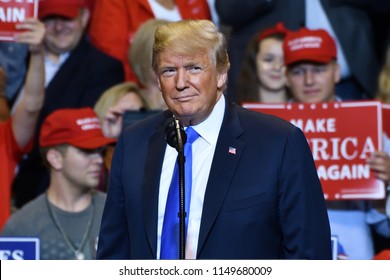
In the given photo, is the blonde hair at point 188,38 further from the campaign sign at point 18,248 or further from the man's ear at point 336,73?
the man's ear at point 336,73

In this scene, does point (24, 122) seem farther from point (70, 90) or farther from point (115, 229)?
point (115, 229)

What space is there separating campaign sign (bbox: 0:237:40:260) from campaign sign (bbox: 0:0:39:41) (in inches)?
45.9

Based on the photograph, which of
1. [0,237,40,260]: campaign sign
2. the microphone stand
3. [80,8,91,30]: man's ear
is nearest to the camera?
the microphone stand

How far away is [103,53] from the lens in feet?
18.8

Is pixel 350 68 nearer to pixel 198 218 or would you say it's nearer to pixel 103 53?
pixel 103 53

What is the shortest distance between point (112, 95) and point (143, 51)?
283mm

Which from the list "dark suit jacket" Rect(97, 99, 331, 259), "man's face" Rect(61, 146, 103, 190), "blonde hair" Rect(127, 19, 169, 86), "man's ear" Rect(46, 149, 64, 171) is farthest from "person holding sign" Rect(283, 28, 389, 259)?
"dark suit jacket" Rect(97, 99, 331, 259)

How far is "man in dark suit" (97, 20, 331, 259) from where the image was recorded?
3002 millimetres

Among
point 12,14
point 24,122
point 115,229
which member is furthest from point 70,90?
point 115,229

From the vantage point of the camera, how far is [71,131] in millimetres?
5180

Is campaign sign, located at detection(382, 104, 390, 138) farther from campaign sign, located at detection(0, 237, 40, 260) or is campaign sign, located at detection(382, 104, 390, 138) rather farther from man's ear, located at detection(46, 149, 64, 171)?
campaign sign, located at detection(0, 237, 40, 260)

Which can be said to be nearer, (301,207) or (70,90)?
(301,207)
